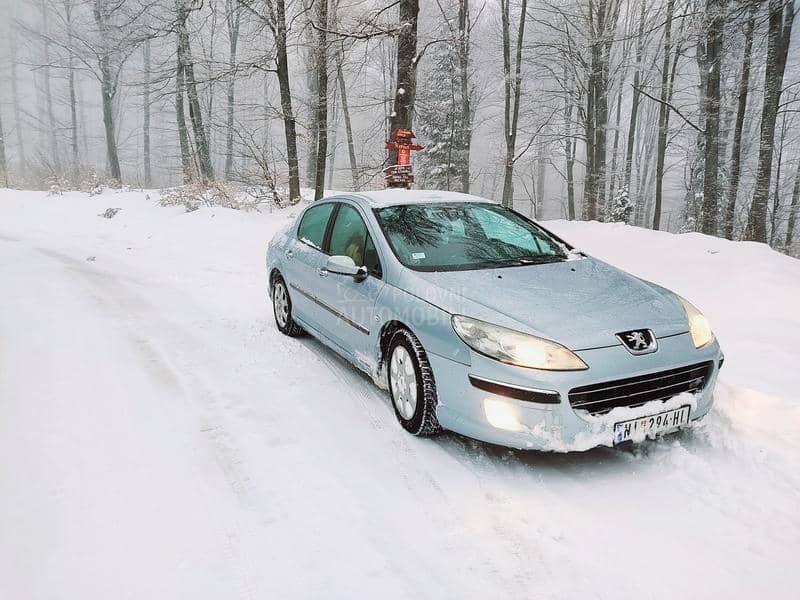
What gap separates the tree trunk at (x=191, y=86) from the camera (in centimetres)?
1585

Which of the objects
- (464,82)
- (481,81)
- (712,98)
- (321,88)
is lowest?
(712,98)

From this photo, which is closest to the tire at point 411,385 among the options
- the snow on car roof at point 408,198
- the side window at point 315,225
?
the snow on car roof at point 408,198

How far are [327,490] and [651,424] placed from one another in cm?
177

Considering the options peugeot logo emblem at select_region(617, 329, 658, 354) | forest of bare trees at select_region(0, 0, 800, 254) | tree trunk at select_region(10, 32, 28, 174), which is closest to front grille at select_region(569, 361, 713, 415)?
peugeot logo emblem at select_region(617, 329, 658, 354)

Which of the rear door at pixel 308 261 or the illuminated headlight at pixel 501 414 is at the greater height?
the rear door at pixel 308 261

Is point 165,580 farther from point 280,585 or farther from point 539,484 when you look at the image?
point 539,484

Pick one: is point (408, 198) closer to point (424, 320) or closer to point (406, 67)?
point (424, 320)

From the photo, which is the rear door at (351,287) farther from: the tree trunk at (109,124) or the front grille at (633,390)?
the tree trunk at (109,124)

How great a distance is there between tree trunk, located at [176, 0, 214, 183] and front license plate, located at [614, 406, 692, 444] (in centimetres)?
1492

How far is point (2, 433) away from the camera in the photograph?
3.53 meters

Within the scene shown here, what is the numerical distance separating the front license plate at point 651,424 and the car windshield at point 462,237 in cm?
141

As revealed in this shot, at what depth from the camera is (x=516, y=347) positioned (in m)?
3.01

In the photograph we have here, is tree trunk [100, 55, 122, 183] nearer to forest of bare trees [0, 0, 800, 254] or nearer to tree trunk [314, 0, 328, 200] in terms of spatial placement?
forest of bare trees [0, 0, 800, 254]

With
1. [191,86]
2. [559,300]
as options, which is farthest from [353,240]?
[191,86]
